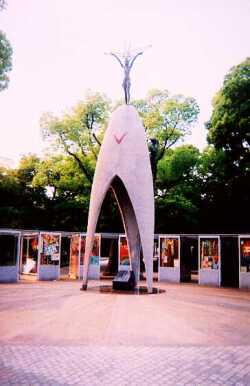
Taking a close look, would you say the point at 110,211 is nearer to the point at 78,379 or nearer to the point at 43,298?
the point at 43,298

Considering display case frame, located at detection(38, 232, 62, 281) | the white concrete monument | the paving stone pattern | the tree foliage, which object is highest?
the tree foliage

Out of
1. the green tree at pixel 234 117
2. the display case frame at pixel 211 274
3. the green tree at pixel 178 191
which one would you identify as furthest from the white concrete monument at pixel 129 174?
the green tree at pixel 178 191

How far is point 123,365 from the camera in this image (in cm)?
669

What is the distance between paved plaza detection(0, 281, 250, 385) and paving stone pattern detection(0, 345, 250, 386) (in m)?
0.01

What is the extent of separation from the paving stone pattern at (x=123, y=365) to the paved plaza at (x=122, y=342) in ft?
0.05

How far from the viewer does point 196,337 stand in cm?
866

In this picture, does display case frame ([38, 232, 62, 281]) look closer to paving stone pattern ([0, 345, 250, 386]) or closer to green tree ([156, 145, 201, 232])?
green tree ([156, 145, 201, 232])

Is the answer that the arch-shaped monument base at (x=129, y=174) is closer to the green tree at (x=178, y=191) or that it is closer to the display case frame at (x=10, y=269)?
the display case frame at (x=10, y=269)

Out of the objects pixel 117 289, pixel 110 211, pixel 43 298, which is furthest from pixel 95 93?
pixel 43 298

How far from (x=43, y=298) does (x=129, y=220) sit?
23.5 feet

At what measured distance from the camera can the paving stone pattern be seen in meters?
6.01

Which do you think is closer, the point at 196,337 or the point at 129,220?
the point at 196,337

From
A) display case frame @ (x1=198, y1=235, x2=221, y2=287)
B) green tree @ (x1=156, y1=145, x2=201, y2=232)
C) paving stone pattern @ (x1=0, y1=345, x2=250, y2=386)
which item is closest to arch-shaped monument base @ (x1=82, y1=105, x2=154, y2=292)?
display case frame @ (x1=198, y1=235, x2=221, y2=287)

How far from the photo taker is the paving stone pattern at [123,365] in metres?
6.01
